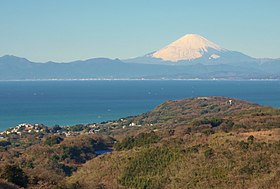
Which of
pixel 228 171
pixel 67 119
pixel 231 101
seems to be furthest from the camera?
pixel 67 119

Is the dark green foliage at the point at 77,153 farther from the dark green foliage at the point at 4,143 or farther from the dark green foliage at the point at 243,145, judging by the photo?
the dark green foliage at the point at 243,145

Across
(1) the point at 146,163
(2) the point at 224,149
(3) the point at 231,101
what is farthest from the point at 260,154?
(3) the point at 231,101

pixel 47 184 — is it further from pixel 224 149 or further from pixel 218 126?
pixel 218 126

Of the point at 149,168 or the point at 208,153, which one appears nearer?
the point at 149,168

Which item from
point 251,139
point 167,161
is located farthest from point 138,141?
point 251,139

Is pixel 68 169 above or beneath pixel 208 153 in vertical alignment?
beneath

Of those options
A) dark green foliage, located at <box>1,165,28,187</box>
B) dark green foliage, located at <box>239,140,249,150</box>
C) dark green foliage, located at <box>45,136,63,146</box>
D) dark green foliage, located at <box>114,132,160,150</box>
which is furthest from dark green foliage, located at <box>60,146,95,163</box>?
dark green foliage, located at <box>1,165,28,187</box>

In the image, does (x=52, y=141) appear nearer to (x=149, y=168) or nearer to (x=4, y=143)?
(x=4, y=143)
